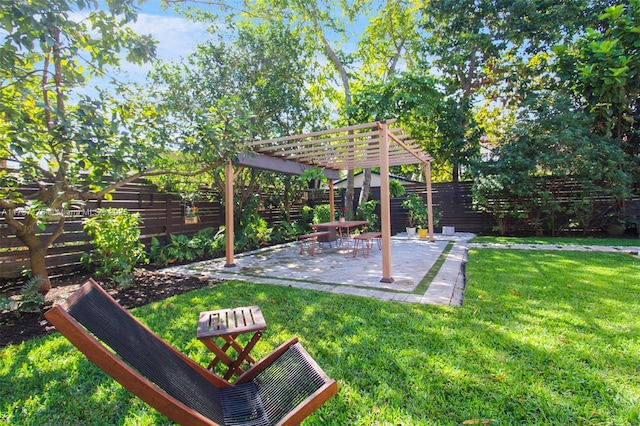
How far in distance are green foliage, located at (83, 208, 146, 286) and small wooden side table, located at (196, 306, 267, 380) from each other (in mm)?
3773

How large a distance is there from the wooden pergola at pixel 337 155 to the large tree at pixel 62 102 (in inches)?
92.0

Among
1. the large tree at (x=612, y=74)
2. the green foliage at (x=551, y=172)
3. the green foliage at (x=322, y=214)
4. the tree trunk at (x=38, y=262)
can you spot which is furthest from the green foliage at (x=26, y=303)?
the large tree at (x=612, y=74)

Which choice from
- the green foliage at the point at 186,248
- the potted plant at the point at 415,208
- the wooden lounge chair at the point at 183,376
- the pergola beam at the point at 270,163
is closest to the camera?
the wooden lounge chair at the point at 183,376

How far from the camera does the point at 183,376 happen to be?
1.81 meters

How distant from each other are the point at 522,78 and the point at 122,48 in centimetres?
1441

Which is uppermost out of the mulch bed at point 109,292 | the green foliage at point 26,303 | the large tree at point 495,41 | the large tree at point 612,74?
the large tree at point 495,41

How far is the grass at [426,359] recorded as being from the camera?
2.03 metres

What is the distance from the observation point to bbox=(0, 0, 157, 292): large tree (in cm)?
A: 288

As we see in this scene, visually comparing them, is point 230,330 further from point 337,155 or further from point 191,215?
point 191,215

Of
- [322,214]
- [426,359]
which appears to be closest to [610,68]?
[322,214]

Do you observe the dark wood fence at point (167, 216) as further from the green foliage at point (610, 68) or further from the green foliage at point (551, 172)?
the green foliage at point (610, 68)

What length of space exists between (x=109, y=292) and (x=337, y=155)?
20.9 ft

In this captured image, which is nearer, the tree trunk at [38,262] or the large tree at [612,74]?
the tree trunk at [38,262]

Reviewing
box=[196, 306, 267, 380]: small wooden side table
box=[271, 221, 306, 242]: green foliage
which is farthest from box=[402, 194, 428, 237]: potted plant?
Result: box=[196, 306, 267, 380]: small wooden side table
